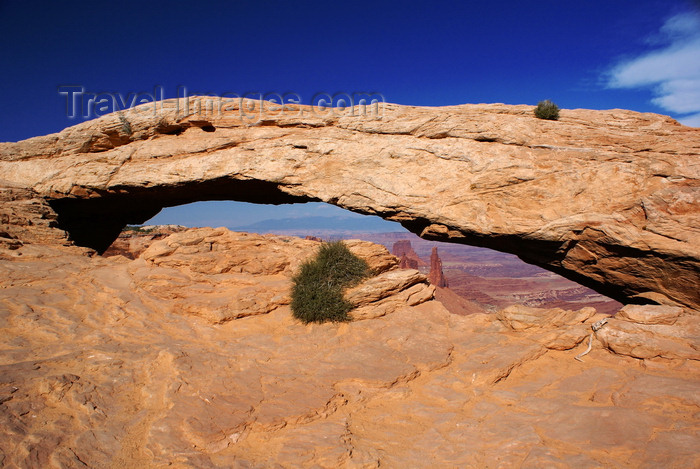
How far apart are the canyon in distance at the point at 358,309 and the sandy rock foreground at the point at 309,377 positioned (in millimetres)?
44

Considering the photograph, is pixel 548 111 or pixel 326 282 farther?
pixel 548 111

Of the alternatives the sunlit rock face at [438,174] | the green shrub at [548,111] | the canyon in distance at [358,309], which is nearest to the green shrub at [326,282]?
the canyon in distance at [358,309]

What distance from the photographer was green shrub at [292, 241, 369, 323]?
32.8 ft

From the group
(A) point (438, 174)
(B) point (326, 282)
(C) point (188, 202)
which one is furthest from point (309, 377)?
(C) point (188, 202)

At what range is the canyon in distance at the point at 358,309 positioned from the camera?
19.0 ft

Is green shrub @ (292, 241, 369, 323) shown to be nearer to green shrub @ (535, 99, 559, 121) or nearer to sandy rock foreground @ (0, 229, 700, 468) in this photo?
sandy rock foreground @ (0, 229, 700, 468)

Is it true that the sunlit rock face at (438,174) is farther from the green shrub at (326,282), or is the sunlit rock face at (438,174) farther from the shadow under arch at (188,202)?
the green shrub at (326,282)

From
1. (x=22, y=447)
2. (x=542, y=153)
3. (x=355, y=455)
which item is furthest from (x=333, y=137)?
(x=22, y=447)

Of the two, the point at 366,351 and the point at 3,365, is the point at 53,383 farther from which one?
the point at 366,351

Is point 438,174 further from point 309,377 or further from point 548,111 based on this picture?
point 309,377

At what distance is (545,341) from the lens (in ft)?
29.0

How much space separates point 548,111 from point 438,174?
161 inches

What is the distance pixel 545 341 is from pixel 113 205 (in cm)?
1755

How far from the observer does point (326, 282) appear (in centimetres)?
1068
